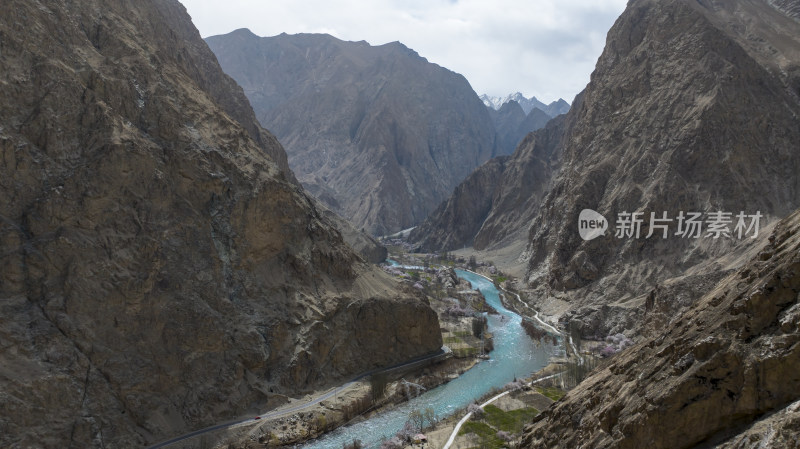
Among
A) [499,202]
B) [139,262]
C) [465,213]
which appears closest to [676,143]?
[139,262]

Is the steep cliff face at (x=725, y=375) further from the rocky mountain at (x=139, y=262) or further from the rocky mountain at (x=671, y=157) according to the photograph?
the rocky mountain at (x=671, y=157)

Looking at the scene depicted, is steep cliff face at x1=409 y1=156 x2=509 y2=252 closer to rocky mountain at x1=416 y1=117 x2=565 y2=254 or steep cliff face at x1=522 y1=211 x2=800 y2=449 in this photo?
rocky mountain at x1=416 y1=117 x2=565 y2=254

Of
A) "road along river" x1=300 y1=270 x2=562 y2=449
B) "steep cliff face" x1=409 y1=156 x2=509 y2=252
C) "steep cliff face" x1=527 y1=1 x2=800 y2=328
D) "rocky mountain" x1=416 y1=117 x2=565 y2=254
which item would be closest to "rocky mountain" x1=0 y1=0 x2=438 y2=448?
"road along river" x1=300 y1=270 x2=562 y2=449

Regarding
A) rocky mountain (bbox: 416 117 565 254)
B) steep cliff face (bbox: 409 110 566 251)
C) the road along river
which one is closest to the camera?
the road along river

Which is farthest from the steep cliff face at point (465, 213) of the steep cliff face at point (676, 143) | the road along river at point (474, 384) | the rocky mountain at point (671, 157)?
the road along river at point (474, 384)

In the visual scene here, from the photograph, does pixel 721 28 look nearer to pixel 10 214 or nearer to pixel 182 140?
pixel 182 140

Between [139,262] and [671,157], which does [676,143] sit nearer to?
[671,157]

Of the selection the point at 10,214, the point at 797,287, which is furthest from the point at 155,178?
the point at 797,287
